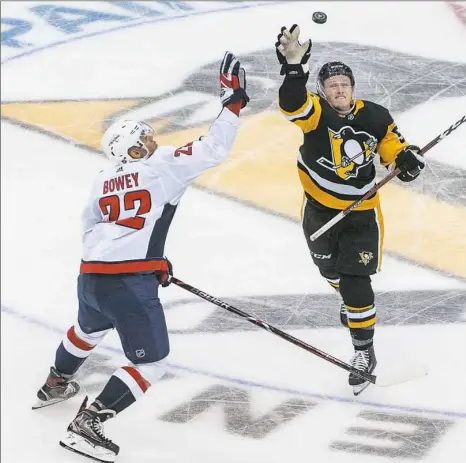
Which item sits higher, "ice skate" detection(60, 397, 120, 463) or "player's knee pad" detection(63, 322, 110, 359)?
"player's knee pad" detection(63, 322, 110, 359)

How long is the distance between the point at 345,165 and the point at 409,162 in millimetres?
204

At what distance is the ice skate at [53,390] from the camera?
3.93 m

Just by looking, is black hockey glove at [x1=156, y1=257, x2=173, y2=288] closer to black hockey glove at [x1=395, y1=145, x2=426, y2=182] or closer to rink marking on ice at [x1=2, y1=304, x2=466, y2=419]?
rink marking on ice at [x1=2, y1=304, x2=466, y2=419]

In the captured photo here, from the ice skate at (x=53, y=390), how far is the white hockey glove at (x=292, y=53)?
121cm

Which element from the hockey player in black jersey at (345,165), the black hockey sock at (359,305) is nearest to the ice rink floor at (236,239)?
the black hockey sock at (359,305)

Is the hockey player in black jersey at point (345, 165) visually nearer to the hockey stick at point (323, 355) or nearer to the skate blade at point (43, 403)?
the hockey stick at point (323, 355)

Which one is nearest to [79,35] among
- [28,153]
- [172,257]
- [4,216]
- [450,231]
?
[28,153]

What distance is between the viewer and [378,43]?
6316 mm

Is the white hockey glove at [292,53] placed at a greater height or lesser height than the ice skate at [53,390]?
greater

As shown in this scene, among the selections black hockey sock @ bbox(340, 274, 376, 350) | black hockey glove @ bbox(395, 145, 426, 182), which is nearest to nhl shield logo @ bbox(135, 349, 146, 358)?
black hockey sock @ bbox(340, 274, 376, 350)

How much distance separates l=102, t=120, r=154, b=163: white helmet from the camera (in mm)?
3637

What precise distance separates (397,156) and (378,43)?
2.62 m

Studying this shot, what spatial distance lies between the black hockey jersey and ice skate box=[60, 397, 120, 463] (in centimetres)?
102

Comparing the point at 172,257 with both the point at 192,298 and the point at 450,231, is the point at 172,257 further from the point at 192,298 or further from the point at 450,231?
the point at 450,231
